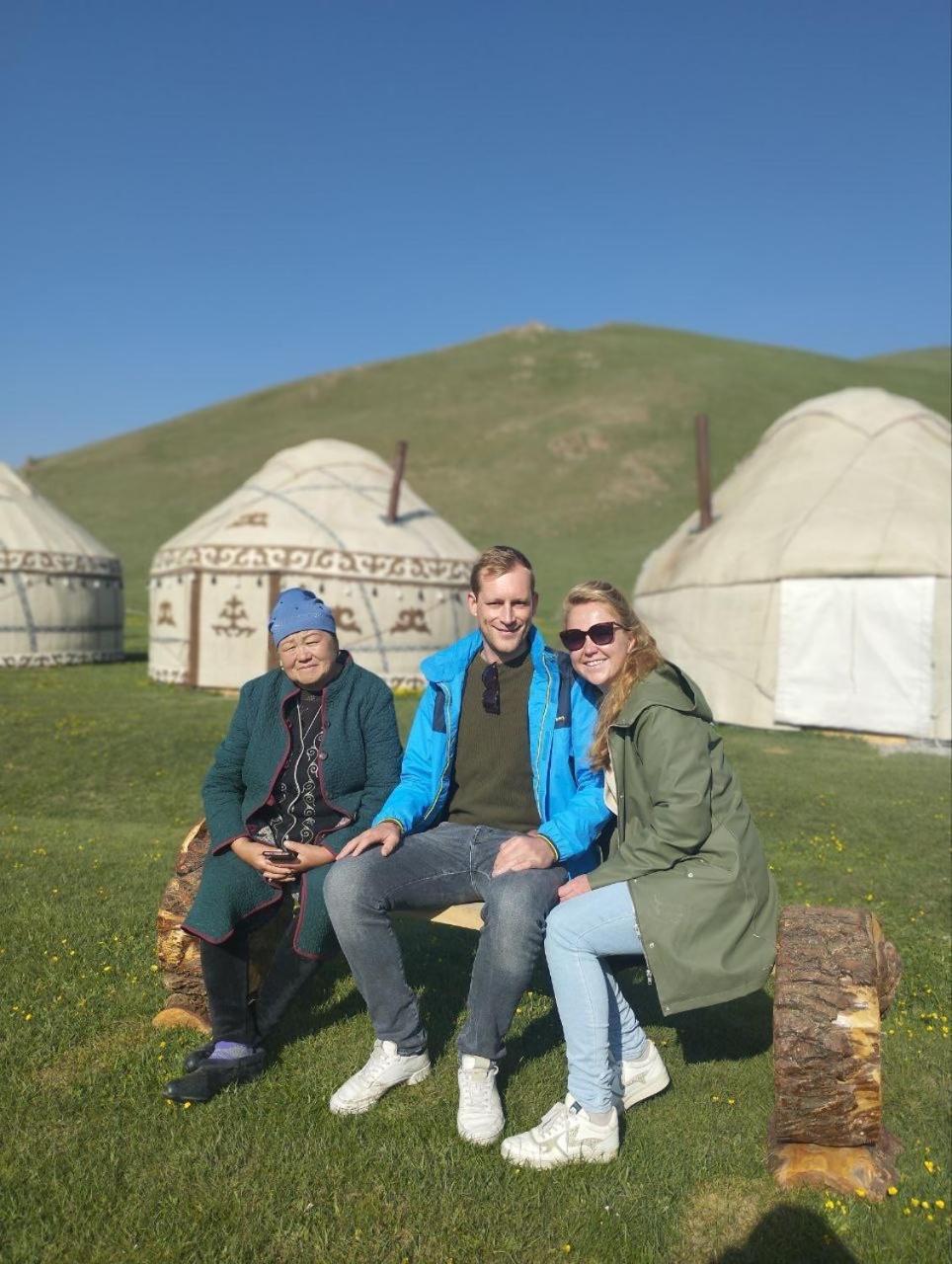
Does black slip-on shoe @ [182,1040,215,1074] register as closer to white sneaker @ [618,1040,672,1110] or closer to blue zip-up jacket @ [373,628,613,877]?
blue zip-up jacket @ [373,628,613,877]

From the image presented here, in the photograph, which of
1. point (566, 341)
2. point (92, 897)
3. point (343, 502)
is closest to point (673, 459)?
point (566, 341)

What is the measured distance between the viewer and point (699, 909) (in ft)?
9.62

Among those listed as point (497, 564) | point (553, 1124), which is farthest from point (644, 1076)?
point (497, 564)

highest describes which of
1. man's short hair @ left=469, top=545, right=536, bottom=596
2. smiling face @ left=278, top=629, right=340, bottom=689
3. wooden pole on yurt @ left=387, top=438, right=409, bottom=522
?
wooden pole on yurt @ left=387, top=438, right=409, bottom=522

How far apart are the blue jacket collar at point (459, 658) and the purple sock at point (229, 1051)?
1.38m

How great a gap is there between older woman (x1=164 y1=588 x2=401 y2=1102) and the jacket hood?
0.99m

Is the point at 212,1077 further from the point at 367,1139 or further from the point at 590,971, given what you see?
the point at 590,971

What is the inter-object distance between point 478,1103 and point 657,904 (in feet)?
2.79

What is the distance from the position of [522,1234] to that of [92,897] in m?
3.25

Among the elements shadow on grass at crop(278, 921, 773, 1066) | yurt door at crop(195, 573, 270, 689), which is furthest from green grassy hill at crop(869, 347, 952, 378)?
shadow on grass at crop(278, 921, 773, 1066)

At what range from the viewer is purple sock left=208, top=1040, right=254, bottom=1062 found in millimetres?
3316

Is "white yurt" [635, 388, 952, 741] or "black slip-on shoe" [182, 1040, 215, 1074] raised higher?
"white yurt" [635, 388, 952, 741]

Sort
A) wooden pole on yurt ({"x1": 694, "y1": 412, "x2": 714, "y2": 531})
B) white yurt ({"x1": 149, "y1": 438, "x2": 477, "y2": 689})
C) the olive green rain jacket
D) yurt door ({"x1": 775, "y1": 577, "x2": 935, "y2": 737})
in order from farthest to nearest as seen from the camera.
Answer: white yurt ({"x1": 149, "y1": 438, "x2": 477, "y2": 689}) → wooden pole on yurt ({"x1": 694, "y1": 412, "x2": 714, "y2": 531}) → yurt door ({"x1": 775, "y1": 577, "x2": 935, "y2": 737}) → the olive green rain jacket

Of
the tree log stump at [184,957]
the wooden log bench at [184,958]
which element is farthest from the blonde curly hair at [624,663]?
the tree log stump at [184,957]
